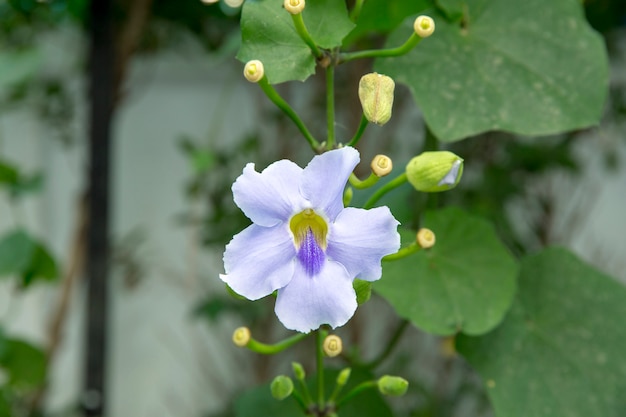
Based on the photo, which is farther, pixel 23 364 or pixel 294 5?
pixel 23 364

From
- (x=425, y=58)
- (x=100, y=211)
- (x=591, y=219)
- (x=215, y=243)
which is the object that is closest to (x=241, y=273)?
(x=425, y=58)

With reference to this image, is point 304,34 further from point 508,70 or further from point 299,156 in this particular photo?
point 299,156

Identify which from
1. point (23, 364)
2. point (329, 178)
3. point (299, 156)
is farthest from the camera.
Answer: point (299, 156)

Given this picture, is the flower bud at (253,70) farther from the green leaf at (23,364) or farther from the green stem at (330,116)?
the green leaf at (23,364)

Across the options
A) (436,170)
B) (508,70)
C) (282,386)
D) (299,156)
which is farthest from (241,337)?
(299,156)

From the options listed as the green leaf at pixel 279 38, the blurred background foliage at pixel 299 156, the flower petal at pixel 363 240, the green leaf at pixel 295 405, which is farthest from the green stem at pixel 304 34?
the blurred background foliage at pixel 299 156

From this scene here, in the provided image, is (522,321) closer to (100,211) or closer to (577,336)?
(577,336)

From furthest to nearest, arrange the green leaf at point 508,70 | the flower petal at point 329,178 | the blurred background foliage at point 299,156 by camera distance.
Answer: the blurred background foliage at point 299,156 < the green leaf at point 508,70 < the flower petal at point 329,178

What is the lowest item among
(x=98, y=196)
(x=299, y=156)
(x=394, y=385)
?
(x=299, y=156)
